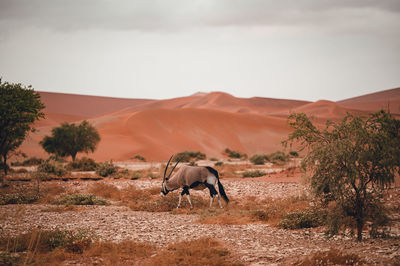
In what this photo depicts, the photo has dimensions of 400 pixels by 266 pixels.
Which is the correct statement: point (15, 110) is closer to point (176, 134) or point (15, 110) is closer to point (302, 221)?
point (302, 221)

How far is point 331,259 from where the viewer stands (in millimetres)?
6285

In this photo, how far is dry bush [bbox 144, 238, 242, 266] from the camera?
22.0ft

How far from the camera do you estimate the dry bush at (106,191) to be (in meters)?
17.2

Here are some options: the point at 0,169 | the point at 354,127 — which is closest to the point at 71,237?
the point at 354,127

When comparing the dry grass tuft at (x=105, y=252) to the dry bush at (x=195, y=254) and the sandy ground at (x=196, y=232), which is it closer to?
the dry bush at (x=195, y=254)

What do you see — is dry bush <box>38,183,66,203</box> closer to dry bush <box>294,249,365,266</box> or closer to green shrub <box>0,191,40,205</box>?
green shrub <box>0,191,40,205</box>

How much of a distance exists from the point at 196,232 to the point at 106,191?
30.9ft

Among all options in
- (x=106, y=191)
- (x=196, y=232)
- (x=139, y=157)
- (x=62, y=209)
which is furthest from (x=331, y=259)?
(x=139, y=157)

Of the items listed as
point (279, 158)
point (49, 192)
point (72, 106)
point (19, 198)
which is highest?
point (72, 106)

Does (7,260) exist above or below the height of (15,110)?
below

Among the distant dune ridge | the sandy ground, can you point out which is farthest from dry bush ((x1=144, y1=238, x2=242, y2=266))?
the distant dune ridge

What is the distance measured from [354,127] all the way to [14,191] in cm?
1601

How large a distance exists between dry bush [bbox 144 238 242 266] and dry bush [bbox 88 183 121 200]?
380 inches

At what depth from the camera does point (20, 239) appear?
8133 mm
